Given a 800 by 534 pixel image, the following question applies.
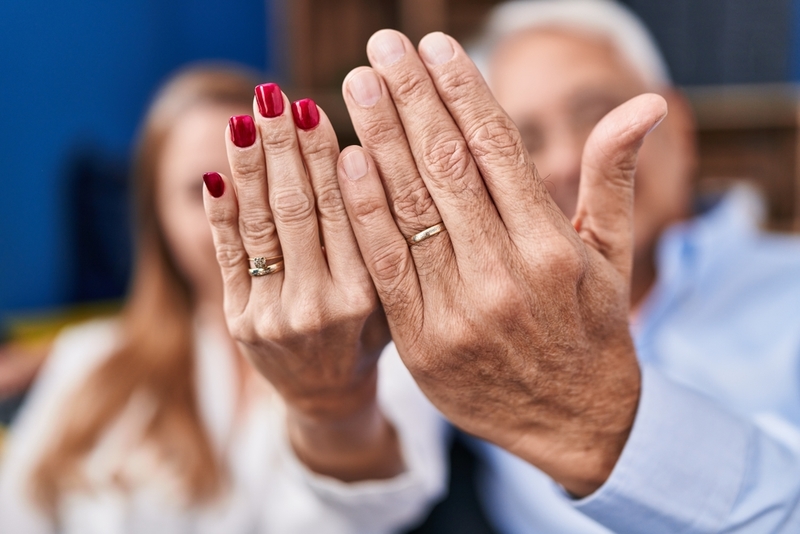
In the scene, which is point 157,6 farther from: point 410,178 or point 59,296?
point 410,178

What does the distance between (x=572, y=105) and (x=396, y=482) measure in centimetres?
62

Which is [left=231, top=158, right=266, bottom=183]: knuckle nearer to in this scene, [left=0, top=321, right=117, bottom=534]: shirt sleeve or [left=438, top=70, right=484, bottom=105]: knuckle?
[left=438, top=70, right=484, bottom=105]: knuckle

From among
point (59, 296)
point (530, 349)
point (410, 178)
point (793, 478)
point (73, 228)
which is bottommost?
point (59, 296)

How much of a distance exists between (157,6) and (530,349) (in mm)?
2067

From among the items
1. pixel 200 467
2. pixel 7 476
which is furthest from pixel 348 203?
pixel 7 476

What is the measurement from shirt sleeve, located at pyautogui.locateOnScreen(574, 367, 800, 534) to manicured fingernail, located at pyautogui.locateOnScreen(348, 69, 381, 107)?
28cm

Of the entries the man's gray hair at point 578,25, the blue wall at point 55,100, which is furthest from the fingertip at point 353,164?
the blue wall at point 55,100

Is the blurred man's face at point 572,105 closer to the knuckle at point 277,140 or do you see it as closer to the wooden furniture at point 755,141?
the knuckle at point 277,140

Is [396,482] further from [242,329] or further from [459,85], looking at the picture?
[459,85]

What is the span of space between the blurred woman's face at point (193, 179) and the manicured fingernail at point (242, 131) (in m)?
0.50

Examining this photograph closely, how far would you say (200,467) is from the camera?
0.83 meters

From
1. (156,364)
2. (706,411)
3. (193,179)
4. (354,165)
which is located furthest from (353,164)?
(156,364)

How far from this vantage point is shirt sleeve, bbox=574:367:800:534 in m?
0.43

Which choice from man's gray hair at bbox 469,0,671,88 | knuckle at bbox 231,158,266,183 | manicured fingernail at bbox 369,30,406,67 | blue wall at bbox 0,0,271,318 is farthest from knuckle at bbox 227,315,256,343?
blue wall at bbox 0,0,271,318
